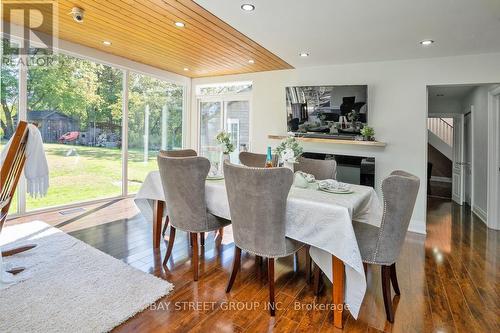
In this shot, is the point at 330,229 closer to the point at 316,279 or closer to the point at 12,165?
the point at 316,279

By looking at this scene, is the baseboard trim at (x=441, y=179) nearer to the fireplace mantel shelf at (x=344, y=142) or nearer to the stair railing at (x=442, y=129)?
the stair railing at (x=442, y=129)

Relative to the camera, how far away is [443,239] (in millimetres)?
3744

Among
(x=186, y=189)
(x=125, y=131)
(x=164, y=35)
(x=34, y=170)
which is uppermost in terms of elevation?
(x=164, y=35)

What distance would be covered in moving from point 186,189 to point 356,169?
3.19 meters

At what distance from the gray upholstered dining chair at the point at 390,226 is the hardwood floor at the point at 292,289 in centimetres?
36

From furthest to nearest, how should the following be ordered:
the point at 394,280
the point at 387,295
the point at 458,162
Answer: the point at 458,162 < the point at 394,280 < the point at 387,295

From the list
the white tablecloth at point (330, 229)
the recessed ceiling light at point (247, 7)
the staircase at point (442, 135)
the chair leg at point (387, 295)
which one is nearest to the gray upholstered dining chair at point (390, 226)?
the chair leg at point (387, 295)

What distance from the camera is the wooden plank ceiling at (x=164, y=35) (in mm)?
2900

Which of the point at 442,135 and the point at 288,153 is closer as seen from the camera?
the point at 288,153

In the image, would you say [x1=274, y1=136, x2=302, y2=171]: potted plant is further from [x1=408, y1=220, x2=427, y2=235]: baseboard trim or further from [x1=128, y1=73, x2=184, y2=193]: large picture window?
[x1=128, y1=73, x2=184, y2=193]: large picture window

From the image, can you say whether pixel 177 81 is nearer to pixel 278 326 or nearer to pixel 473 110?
pixel 278 326

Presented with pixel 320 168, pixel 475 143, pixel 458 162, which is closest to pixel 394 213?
pixel 320 168

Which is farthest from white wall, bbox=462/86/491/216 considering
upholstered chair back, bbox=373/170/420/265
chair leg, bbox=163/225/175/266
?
chair leg, bbox=163/225/175/266

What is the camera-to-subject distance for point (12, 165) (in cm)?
213
